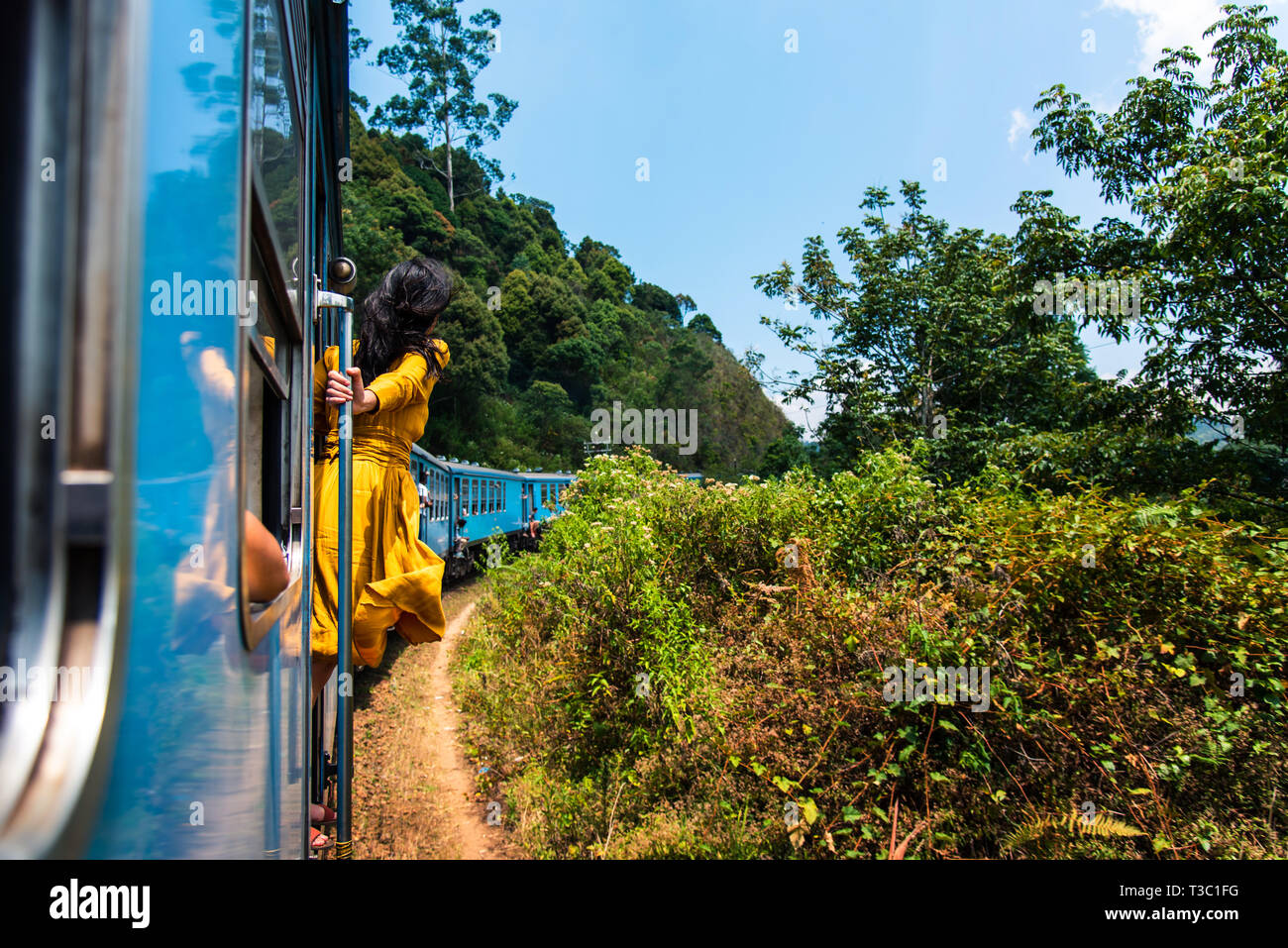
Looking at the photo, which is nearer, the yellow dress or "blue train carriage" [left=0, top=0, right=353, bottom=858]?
"blue train carriage" [left=0, top=0, right=353, bottom=858]

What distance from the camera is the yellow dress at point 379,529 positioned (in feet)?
7.16

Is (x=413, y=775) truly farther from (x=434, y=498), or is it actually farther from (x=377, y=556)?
(x=434, y=498)

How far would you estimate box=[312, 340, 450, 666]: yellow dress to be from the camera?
85.9 inches

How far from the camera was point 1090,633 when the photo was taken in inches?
136

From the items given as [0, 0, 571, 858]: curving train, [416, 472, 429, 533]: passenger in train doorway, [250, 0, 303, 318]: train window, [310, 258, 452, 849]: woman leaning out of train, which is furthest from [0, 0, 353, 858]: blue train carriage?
[416, 472, 429, 533]: passenger in train doorway

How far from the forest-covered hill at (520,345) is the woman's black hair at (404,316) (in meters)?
16.7

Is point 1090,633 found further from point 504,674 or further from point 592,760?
point 504,674

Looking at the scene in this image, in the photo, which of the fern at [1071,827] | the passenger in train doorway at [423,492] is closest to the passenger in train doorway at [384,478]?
the fern at [1071,827]

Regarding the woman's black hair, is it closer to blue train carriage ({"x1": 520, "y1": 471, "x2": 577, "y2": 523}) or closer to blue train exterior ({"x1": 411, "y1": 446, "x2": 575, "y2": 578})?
blue train exterior ({"x1": 411, "y1": 446, "x2": 575, "y2": 578})

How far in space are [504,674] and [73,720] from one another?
17.7 feet

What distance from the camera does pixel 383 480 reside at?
2.40 m

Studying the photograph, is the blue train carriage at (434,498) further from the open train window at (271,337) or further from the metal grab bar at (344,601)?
the open train window at (271,337)
